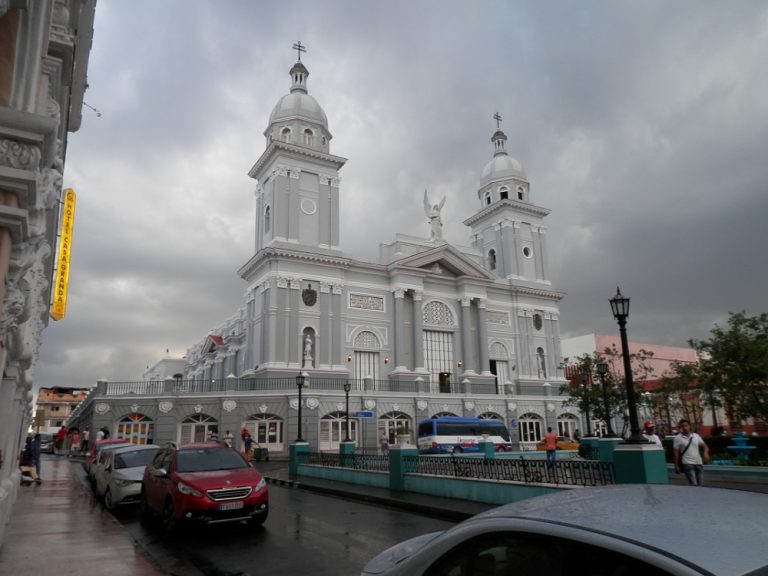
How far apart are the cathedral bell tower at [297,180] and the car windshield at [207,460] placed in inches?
1065

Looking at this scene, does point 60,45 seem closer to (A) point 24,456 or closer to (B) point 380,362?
(A) point 24,456

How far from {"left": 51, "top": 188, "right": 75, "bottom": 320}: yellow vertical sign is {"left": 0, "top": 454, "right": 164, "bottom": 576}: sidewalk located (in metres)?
6.18

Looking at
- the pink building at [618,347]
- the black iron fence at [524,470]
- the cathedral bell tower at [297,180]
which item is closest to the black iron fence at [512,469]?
the black iron fence at [524,470]

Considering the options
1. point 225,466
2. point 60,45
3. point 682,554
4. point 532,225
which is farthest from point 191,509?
point 532,225

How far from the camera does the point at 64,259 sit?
18.4 metres

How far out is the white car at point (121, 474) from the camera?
13.0 meters

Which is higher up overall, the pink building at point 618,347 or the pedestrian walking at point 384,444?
the pink building at point 618,347

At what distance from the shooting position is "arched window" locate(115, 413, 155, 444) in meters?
30.8

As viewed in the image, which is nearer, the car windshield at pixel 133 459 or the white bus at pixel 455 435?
the car windshield at pixel 133 459

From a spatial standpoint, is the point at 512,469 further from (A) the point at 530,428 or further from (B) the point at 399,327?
(A) the point at 530,428

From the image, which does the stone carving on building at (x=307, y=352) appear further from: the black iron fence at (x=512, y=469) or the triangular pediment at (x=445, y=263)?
the black iron fence at (x=512, y=469)

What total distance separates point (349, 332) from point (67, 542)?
30233mm

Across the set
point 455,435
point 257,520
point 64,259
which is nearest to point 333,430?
point 455,435

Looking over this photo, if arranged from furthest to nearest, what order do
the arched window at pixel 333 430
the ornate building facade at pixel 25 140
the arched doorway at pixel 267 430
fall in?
the arched window at pixel 333 430 → the arched doorway at pixel 267 430 → the ornate building facade at pixel 25 140
